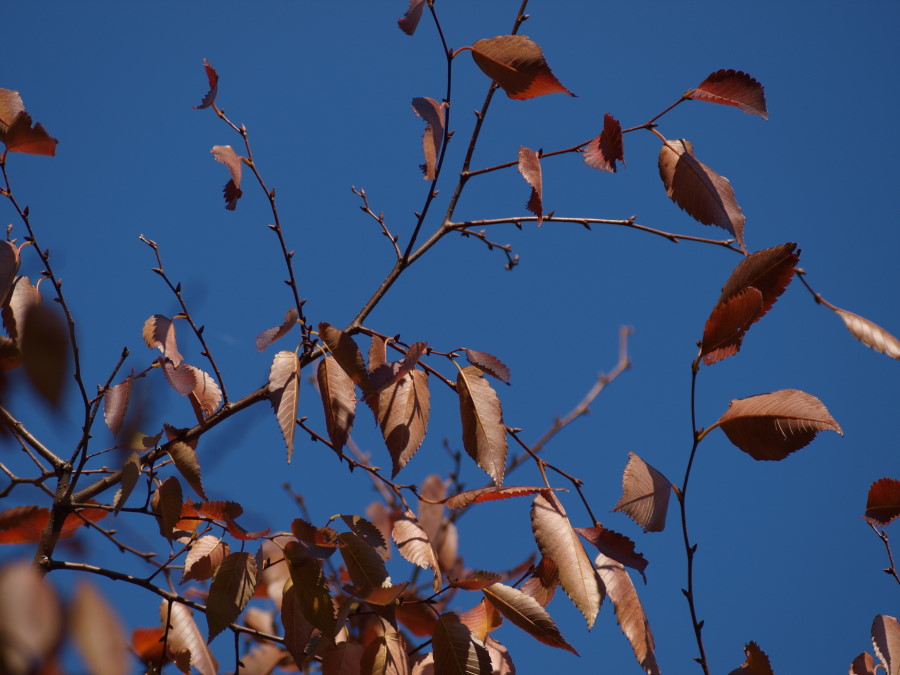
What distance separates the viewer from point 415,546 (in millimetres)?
728

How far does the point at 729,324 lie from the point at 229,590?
52cm

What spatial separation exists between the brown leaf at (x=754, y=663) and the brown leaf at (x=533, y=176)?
0.49 metres

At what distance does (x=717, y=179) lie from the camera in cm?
75

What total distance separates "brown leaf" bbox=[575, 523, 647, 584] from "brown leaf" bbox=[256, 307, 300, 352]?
0.34m

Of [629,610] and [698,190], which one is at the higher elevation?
[698,190]

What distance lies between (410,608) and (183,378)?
387mm

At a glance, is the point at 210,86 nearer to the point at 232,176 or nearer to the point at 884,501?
the point at 232,176

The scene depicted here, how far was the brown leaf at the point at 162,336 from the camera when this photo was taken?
77 centimetres

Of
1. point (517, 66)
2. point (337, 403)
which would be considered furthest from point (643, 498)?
point (517, 66)

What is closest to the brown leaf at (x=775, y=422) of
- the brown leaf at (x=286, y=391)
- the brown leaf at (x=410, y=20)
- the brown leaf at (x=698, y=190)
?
the brown leaf at (x=698, y=190)

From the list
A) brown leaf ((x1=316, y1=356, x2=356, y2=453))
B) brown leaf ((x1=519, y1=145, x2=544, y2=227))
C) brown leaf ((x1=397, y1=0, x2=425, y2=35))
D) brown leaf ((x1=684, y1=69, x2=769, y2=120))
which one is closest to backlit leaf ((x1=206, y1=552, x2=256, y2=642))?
brown leaf ((x1=316, y1=356, x2=356, y2=453))

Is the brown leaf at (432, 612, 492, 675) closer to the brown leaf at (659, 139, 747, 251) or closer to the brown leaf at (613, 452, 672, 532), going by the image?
the brown leaf at (613, 452, 672, 532)

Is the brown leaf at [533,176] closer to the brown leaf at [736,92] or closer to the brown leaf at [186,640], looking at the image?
the brown leaf at [736,92]

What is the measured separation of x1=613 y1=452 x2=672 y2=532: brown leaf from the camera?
0.65 metres
